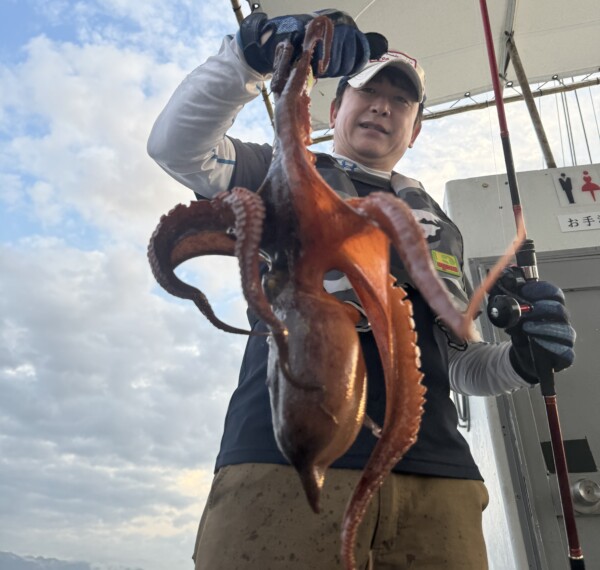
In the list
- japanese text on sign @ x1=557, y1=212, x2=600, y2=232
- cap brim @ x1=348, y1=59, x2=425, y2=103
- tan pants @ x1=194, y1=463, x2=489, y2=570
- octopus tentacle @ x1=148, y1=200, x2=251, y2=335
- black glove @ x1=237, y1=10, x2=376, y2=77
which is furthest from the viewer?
japanese text on sign @ x1=557, y1=212, x2=600, y2=232

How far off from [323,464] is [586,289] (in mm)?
3933

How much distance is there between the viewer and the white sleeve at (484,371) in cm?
234

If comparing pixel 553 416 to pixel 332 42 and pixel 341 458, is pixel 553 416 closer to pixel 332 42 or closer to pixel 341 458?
pixel 341 458

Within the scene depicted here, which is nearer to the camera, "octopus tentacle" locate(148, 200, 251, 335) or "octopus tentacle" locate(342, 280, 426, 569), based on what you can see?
"octopus tentacle" locate(342, 280, 426, 569)

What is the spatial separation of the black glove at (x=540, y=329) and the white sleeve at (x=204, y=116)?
4.56ft

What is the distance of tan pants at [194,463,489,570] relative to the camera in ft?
5.33

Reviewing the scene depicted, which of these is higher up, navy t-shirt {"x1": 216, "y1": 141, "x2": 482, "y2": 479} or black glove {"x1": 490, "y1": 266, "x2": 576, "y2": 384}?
black glove {"x1": 490, "y1": 266, "x2": 576, "y2": 384}

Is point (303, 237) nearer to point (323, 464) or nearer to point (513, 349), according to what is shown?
point (323, 464)

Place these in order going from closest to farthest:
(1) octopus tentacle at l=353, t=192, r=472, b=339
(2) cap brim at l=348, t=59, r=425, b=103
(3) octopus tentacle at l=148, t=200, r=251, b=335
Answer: (1) octopus tentacle at l=353, t=192, r=472, b=339
(3) octopus tentacle at l=148, t=200, r=251, b=335
(2) cap brim at l=348, t=59, r=425, b=103

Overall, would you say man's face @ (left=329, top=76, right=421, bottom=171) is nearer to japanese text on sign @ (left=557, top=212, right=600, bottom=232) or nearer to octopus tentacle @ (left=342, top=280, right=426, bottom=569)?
octopus tentacle @ (left=342, top=280, right=426, bottom=569)

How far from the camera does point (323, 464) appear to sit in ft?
2.92

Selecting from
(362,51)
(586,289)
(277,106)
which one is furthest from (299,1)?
(277,106)

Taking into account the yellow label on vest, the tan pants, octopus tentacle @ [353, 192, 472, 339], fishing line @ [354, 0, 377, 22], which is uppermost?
fishing line @ [354, 0, 377, 22]

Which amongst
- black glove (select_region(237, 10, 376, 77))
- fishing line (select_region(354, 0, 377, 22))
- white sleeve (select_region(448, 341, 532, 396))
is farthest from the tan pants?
fishing line (select_region(354, 0, 377, 22))
